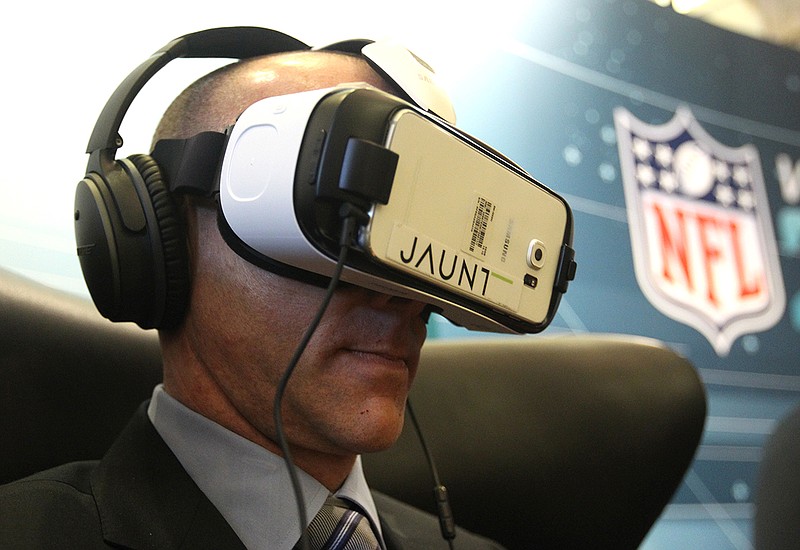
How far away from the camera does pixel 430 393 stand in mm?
1071

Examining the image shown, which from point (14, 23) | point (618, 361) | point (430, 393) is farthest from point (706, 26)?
point (14, 23)

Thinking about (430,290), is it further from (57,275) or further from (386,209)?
(57,275)

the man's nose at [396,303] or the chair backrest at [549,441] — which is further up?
the man's nose at [396,303]

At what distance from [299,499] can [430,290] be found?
17 cm

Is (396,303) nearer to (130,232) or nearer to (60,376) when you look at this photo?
(130,232)

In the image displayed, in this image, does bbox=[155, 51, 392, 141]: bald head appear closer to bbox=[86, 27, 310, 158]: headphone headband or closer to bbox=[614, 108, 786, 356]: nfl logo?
bbox=[86, 27, 310, 158]: headphone headband

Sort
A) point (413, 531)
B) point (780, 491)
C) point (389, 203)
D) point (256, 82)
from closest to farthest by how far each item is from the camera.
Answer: point (389, 203)
point (256, 82)
point (413, 531)
point (780, 491)

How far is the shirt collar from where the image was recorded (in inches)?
28.9

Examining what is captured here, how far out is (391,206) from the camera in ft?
1.91

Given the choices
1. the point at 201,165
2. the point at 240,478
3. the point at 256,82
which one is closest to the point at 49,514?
the point at 240,478

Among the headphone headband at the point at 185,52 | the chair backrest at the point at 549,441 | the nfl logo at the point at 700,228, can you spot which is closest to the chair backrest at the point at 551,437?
the chair backrest at the point at 549,441

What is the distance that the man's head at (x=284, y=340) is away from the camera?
73 centimetres

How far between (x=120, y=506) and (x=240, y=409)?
0.13 meters

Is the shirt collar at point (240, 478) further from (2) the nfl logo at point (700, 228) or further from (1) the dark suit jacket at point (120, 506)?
(2) the nfl logo at point (700, 228)
